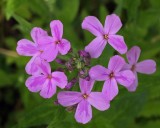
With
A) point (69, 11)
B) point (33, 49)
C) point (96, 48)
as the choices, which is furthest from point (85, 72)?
point (69, 11)

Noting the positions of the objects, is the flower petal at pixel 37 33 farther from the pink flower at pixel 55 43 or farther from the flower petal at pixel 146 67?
the flower petal at pixel 146 67

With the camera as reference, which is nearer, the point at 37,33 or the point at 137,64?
the point at 37,33

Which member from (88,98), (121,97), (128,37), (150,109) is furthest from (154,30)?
(88,98)

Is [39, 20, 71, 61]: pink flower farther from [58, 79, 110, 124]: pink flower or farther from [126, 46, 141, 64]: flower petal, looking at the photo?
[126, 46, 141, 64]: flower petal

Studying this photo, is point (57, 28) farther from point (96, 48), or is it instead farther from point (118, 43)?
point (118, 43)

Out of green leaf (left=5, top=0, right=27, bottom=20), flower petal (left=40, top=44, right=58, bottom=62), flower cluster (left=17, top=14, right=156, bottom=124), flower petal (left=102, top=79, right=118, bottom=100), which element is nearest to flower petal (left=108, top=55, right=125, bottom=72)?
flower cluster (left=17, top=14, right=156, bottom=124)

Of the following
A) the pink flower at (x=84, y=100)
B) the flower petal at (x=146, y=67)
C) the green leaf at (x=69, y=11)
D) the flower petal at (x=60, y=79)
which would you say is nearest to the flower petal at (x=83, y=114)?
the pink flower at (x=84, y=100)

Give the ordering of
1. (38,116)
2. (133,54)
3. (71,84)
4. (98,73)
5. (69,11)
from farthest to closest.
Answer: (69,11)
(38,116)
(133,54)
(71,84)
(98,73)
